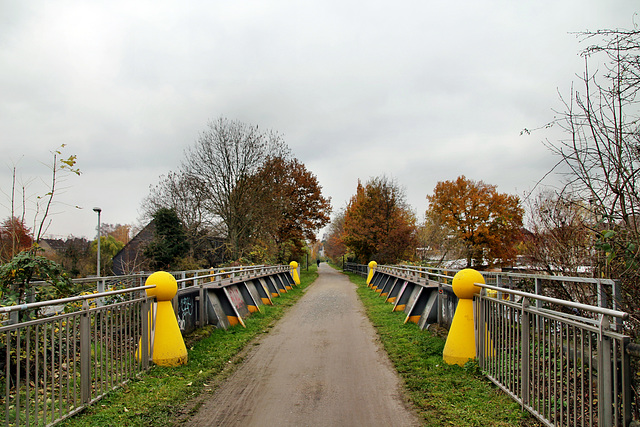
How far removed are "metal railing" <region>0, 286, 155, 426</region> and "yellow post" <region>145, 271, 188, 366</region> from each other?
146 mm

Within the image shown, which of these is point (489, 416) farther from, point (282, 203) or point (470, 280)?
point (282, 203)

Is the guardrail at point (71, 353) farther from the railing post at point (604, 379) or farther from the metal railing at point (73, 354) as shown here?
the railing post at point (604, 379)

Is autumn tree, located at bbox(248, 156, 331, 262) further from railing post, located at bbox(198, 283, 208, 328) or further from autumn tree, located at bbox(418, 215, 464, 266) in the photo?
railing post, located at bbox(198, 283, 208, 328)

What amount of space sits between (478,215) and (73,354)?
48.0m

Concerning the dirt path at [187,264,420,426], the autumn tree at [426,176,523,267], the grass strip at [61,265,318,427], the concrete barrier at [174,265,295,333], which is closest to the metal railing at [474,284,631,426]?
the dirt path at [187,264,420,426]

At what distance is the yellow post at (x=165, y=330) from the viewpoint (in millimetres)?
6375

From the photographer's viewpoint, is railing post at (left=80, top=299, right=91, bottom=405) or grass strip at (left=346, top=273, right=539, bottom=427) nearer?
grass strip at (left=346, top=273, right=539, bottom=427)

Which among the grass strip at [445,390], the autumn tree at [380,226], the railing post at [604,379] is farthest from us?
the autumn tree at [380,226]

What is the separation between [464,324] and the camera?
6316mm

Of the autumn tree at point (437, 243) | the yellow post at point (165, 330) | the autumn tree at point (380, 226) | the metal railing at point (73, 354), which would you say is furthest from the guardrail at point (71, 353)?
the autumn tree at point (437, 243)

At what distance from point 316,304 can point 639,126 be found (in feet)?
43.0

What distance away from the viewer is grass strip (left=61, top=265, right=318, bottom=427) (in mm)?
4438

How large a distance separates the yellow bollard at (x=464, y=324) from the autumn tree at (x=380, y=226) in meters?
25.0

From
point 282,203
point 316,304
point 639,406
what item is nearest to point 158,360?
point 639,406
